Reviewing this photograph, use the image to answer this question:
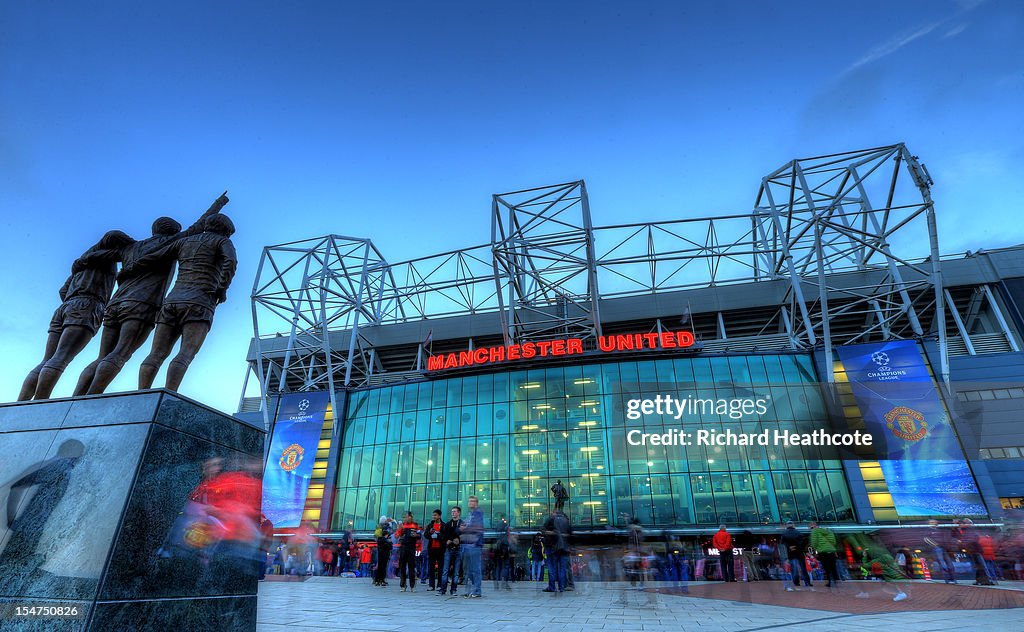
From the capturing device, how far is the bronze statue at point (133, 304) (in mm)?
5906

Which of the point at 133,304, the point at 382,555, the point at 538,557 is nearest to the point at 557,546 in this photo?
the point at 382,555

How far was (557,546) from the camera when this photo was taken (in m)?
10.6

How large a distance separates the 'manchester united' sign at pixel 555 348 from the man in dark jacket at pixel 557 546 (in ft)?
60.8

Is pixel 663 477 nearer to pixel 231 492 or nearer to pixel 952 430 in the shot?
pixel 952 430

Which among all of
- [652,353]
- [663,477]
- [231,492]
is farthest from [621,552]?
[231,492]

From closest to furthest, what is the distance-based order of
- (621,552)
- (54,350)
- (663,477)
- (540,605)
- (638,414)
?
(54,350)
(540,605)
(621,552)
(663,477)
(638,414)

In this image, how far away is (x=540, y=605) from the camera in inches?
A: 339

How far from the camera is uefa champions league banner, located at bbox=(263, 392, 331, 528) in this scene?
28.8 metres

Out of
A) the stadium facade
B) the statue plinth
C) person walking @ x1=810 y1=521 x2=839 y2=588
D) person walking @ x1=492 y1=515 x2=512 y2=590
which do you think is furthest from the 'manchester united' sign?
the statue plinth

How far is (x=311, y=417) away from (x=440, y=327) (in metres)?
11.6

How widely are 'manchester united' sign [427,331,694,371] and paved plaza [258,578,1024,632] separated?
17.9 metres

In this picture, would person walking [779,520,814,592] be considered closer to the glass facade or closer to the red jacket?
the red jacket

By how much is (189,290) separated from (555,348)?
2469cm

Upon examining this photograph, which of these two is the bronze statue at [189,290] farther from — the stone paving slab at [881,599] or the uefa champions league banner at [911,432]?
the uefa champions league banner at [911,432]
